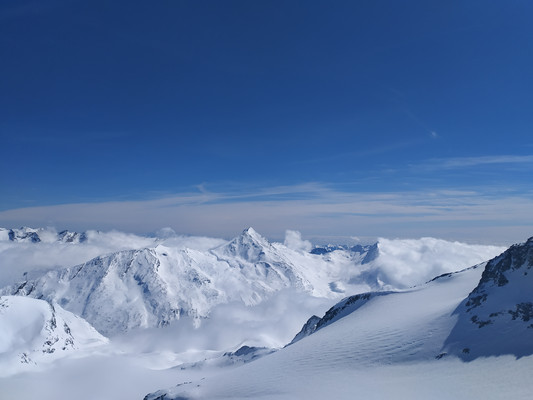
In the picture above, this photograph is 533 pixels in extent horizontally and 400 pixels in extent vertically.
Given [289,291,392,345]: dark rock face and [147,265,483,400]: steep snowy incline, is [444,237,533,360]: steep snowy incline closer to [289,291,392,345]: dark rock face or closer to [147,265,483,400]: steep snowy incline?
[147,265,483,400]: steep snowy incline

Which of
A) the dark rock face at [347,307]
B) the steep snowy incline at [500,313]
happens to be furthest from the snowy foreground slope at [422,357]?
the dark rock face at [347,307]

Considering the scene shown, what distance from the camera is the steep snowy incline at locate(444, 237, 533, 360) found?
31698 millimetres

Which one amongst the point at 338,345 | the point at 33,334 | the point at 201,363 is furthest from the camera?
the point at 33,334

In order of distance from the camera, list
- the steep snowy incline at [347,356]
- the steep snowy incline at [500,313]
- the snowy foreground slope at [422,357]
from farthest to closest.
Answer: the steep snowy incline at [347,356] → the steep snowy incline at [500,313] → the snowy foreground slope at [422,357]

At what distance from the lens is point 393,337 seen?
40188 millimetres

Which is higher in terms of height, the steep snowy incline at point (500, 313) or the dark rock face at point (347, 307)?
the steep snowy incline at point (500, 313)

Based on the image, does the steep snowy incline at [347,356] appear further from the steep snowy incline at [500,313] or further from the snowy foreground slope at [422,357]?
the steep snowy incline at [500,313]

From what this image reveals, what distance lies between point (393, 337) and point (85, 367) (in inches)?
6745

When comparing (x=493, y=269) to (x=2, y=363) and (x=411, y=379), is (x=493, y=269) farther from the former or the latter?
(x=2, y=363)

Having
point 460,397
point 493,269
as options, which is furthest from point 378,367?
point 493,269

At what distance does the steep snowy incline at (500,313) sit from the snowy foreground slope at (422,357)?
89mm

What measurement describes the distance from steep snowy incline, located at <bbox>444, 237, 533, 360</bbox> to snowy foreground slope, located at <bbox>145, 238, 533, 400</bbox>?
9 cm

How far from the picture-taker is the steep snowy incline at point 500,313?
31698mm

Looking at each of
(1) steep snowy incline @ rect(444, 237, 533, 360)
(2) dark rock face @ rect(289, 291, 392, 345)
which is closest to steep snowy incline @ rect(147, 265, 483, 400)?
(1) steep snowy incline @ rect(444, 237, 533, 360)
